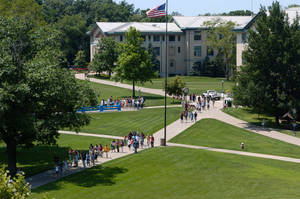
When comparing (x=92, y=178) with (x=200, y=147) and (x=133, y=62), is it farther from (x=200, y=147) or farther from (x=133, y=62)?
(x=133, y=62)

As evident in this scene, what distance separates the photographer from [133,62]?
7050 cm

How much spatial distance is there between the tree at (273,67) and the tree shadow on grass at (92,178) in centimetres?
2218

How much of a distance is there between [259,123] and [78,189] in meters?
29.7

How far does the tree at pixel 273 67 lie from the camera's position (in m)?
50.0

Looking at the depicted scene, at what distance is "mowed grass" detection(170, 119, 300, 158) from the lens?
40.2m

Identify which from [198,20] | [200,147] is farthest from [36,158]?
[198,20]

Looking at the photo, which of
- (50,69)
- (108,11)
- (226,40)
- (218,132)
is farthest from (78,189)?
(108,11)

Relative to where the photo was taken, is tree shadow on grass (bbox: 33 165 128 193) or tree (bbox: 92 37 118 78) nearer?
tree shadow on grass (bbox: 33 165 128 193)

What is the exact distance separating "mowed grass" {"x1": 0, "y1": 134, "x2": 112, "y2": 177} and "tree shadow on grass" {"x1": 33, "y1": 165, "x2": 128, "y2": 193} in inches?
110

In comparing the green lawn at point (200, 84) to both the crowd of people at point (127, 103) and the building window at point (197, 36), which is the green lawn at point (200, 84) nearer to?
the building window at point (197, 36)

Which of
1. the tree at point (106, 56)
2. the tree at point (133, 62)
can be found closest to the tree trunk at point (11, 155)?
the tree at point (133, 62)

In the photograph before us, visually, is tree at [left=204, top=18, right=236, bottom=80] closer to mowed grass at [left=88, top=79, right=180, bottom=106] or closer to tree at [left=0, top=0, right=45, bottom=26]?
mowed grass at [left=88, top=79, right=180, bottom=106]

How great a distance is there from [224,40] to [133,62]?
29.6m

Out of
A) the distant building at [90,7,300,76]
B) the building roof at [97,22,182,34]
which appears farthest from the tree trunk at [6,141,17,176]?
the distant building at [90,7,300,76]
